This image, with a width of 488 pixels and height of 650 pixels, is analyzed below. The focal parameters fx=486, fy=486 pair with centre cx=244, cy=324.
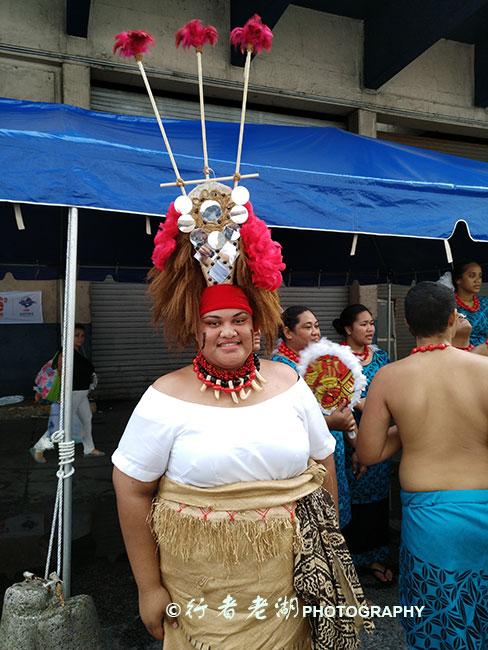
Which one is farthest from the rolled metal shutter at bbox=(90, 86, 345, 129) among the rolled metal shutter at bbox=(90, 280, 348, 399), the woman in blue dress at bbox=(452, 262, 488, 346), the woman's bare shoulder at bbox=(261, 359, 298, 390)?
the woman's bare shoulder at bbox=(261, 359, 298, 390)

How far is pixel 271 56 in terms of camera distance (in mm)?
8195

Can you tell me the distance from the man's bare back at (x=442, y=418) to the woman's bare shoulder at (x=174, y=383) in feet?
2.97

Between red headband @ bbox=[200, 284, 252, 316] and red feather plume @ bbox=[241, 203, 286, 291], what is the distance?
3.0 inches

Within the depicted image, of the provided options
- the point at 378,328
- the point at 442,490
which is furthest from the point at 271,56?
the point at 442,490

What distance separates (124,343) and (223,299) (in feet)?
23.9

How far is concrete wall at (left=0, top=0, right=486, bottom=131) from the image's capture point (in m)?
7.07

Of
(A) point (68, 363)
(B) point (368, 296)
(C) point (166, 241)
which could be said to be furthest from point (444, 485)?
(B) point (368, 296)

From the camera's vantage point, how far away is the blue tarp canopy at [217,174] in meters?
2.31

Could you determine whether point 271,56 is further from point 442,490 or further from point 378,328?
point 442,490

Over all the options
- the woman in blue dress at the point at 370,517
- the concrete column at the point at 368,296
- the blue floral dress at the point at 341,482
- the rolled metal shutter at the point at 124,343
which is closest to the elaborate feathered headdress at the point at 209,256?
the blue floral dress at the point at 341,482

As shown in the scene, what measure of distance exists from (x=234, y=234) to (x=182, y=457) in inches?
28.3

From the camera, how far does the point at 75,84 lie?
7164 millimetres

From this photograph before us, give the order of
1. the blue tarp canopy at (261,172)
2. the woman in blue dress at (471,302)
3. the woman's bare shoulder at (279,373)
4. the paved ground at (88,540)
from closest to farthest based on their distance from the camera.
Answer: the woman's bare shoulder at (279,373), the blue tarp canopy at (261,172), the paved ground at (88,540), the woman in blue dress at (471,302)

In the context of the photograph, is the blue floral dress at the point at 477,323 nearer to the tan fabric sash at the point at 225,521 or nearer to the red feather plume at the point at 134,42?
the tan fabric sash at the point at 225,521
